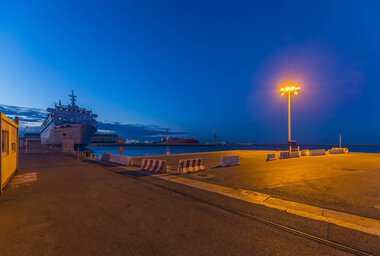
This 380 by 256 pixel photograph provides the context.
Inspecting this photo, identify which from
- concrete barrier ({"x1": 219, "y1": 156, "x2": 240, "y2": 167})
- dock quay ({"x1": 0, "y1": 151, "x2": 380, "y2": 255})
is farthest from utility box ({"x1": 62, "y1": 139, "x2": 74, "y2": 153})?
concrete barrier ({"x1": 219, "y1": 156, "x2": 240, "y2": 167})

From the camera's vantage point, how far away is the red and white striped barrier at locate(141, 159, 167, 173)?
1350 cm

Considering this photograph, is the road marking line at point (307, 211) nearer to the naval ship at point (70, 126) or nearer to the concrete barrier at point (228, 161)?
the concrete barrier at point (228, 161)

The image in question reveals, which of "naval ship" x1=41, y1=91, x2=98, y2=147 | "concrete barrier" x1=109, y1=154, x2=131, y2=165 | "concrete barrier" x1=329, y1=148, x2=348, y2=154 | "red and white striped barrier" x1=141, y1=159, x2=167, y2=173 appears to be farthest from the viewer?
"naval ship" x1=41, y1=91, x2=98, y2=147

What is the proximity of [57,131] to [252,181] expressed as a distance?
62.8m

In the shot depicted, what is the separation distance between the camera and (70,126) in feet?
186

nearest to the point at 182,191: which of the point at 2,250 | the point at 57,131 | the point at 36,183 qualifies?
the point at 2,250

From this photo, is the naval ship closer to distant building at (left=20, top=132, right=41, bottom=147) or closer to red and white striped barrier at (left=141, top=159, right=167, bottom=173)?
distant building at (left=20, top=132, right=41, bottom=147)

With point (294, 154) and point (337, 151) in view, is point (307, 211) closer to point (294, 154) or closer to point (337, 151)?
point (294, 154)

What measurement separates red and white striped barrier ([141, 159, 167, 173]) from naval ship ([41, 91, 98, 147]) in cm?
4871

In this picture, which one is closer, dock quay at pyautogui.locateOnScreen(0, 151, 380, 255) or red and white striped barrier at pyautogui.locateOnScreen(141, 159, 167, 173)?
dock quay at pyautogui.locateOnScreen(0, 151, 380, 255)

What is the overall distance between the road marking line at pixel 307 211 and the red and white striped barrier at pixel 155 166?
516 cm

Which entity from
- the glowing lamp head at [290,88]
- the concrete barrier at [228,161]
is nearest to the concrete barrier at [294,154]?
the glowing lamp head at [290,88]

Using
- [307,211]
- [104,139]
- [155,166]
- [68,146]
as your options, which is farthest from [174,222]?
[104,139]

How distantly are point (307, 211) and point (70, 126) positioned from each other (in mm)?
63321
